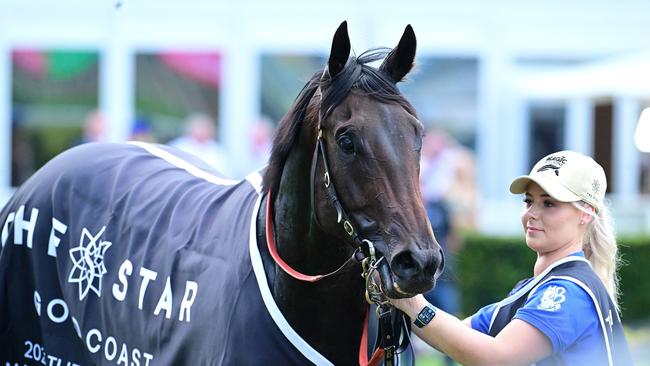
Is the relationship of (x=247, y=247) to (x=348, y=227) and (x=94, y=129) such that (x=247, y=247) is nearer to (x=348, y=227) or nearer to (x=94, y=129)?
(x=348, y=227)

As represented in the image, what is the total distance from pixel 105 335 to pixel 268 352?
103 cm

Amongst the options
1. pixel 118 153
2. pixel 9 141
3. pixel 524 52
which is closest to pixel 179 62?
pixel 9 141

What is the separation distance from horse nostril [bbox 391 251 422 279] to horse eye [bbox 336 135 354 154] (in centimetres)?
40

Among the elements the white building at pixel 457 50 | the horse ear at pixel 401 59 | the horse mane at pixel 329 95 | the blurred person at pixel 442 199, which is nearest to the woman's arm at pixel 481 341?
the horse mane at pixel 329 95

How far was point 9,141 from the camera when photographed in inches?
542

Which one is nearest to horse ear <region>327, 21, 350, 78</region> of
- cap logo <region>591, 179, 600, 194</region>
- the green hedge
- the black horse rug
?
the black horse rug

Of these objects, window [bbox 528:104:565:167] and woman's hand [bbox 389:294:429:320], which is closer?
woman's hand [bbox 389:294:429:320]

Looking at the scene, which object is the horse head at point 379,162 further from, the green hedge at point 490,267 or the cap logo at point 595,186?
the green hedge at point 490,267

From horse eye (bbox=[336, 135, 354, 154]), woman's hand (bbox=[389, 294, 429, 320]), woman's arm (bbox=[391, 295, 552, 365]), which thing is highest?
horse eye (bbox=[336, 135, 354, 154])

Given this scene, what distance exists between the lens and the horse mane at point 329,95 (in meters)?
3.24

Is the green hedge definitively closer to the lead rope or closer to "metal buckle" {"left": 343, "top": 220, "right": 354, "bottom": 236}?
the lead rope

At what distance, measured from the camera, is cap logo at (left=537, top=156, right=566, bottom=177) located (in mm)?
3311

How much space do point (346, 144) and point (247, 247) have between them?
582 millimetres

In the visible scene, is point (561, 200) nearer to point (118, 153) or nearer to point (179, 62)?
point (118, 153)
